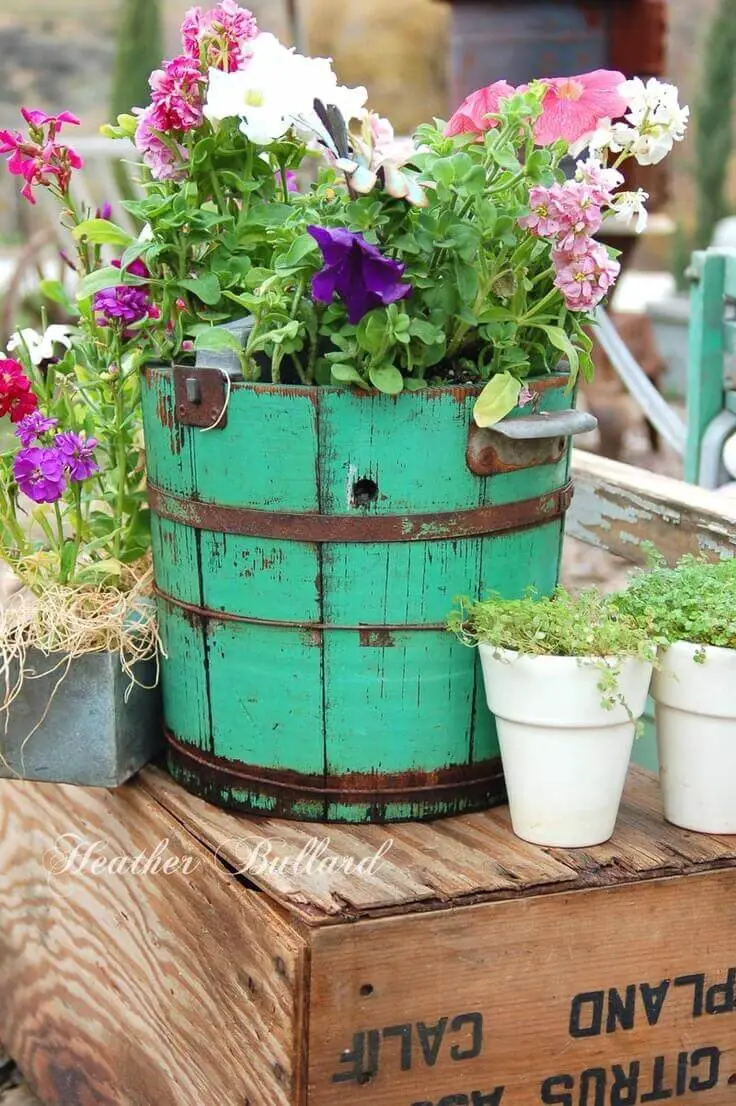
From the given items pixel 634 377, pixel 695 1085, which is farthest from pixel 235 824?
pixel 634 377

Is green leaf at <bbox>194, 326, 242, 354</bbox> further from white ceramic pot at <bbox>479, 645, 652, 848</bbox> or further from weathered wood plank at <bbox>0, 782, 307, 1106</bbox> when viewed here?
Answer: weathered wood plank at <bbox>0, 782, 307, 1106</bbox>

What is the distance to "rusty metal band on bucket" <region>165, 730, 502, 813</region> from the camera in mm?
1627

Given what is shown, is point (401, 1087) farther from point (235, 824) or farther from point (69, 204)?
point (69, 204)

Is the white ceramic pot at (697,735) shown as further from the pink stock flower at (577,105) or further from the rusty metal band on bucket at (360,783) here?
the pink stock flower at (577,105)

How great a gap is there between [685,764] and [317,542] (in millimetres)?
507

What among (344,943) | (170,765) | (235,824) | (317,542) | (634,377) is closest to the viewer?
(344,943)

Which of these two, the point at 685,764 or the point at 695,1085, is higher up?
the point at 685,764

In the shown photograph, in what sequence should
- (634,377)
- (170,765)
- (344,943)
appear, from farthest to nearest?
(634,377) < (170,765) < (344,943)

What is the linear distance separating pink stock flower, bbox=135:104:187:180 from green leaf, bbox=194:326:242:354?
0.20 metres

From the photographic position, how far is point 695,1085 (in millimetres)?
1625

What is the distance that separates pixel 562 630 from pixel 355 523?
0.26 m

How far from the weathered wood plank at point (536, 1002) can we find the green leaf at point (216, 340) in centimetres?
66

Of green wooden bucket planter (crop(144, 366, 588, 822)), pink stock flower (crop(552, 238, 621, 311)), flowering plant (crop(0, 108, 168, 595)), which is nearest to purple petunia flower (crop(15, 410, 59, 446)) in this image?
flowering plant (crop(0, 108, 168, 595))

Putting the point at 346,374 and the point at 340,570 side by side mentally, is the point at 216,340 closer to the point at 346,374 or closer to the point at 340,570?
the point at 346,374
